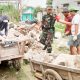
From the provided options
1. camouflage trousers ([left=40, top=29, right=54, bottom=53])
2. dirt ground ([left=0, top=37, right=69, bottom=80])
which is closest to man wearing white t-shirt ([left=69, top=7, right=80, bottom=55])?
camouflage trousers ([left=40, top=29, right=54, bottom=53])

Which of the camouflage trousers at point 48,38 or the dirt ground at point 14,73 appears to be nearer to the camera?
the dirt ground at point 14,73

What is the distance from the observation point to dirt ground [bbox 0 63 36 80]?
26.6ft

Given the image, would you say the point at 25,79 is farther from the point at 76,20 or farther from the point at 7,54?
the point at 76,20

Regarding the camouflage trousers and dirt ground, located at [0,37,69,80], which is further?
the camouflage trousers

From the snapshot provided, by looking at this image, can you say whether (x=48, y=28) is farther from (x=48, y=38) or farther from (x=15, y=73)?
(x=15, y=73)

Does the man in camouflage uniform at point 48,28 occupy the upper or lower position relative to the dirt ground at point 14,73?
upper

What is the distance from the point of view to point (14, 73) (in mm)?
8438

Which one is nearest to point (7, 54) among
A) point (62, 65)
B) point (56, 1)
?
point (62, 65)

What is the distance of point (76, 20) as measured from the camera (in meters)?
8.02

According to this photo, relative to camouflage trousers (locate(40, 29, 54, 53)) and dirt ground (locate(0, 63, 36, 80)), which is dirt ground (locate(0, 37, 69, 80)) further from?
camouflage trousers (locate(40, 29, 54, 53))

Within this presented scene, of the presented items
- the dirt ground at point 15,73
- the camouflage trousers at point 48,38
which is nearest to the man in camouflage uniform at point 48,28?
the camouflage trousers at point 48,38

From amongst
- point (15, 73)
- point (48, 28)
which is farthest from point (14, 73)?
point (48, 28)

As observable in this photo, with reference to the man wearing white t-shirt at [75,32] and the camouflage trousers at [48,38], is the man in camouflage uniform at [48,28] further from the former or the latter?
the man wearing white t-shirt at [75,32]

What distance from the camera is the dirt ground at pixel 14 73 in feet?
26.6
